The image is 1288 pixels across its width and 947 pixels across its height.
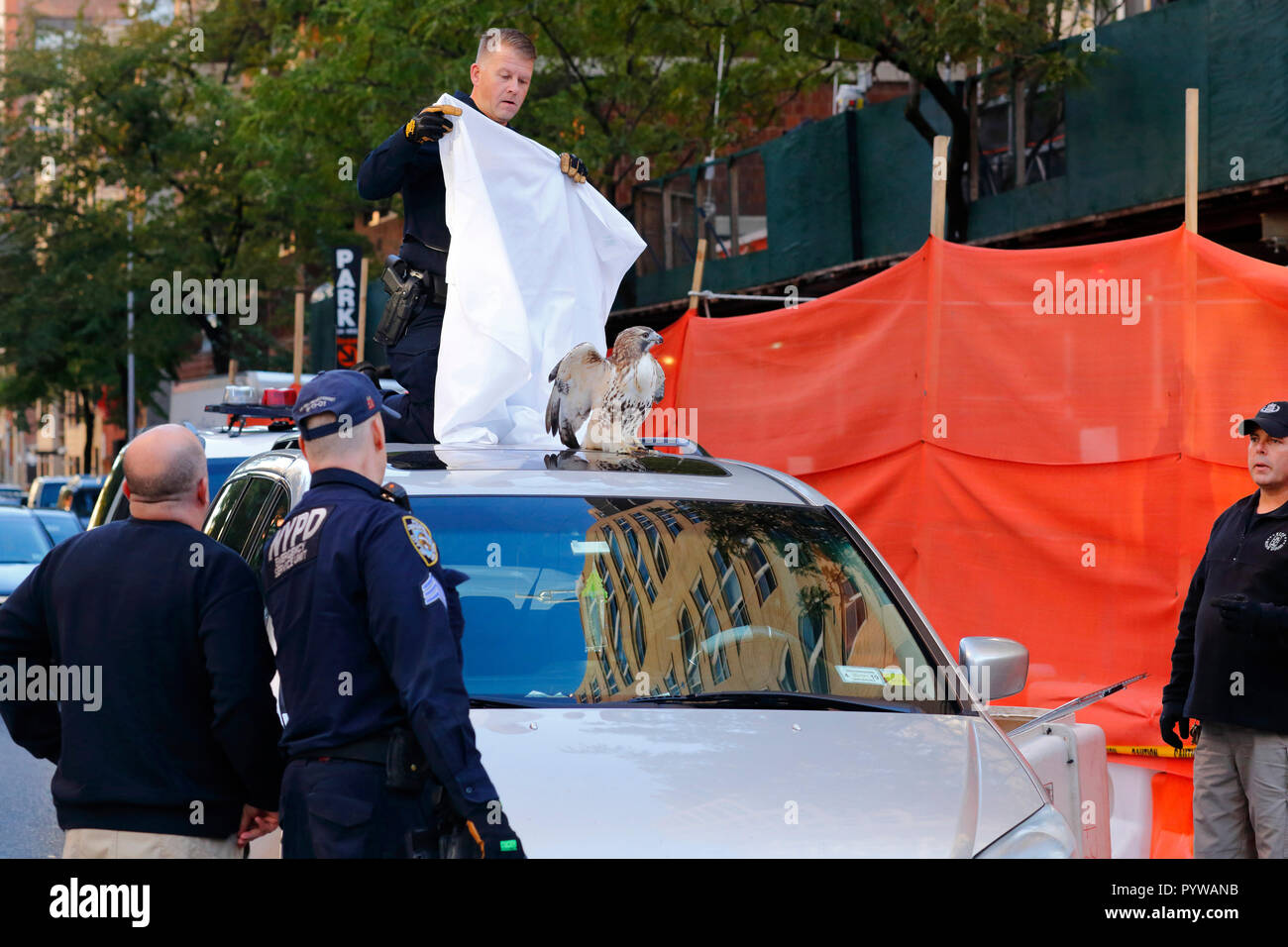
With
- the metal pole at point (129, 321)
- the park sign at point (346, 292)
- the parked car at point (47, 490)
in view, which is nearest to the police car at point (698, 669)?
the park sign at point (346, 292)

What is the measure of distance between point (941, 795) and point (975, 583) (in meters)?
4.78

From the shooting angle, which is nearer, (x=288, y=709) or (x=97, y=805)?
(x=288, y=709)

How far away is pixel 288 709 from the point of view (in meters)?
3.53

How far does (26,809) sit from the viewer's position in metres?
9.68

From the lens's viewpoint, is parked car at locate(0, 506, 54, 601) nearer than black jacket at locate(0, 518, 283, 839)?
No

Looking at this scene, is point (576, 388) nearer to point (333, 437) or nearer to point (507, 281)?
point (507, 281)

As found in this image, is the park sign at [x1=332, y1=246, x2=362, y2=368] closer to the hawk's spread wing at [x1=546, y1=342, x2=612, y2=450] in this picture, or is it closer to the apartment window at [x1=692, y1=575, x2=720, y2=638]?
the hawk's spread wing at [x1=546, y1=342, x2=612, y2=450]

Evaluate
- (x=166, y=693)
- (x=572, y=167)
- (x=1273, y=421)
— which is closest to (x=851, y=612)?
(x=166, y=693)

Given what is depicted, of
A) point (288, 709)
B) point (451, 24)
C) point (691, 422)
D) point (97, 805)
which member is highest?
point (451, 24)

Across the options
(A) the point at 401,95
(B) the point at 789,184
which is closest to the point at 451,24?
(A) the point at 401,95

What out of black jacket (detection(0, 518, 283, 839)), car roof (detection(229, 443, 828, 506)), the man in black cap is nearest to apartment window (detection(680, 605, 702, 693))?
car roof (detection(229, 443, 828, 506))

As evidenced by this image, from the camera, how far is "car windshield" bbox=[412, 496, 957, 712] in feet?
13.5

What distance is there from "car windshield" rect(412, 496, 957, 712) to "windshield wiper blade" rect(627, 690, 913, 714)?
0.01m

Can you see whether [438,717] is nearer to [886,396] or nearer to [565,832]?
[565,832]
